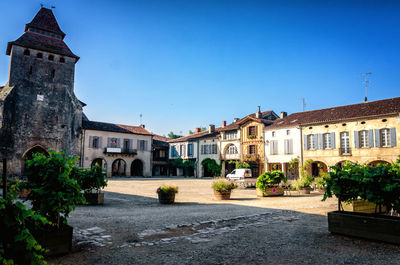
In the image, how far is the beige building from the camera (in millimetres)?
34781

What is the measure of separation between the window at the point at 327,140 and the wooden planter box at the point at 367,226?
22.4 meters

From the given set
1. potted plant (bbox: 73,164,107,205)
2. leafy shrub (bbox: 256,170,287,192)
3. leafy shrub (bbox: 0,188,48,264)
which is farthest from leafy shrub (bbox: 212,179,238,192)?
leafy shrub (bbox: 0,188,48,264)

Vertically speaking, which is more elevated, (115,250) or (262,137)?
(262,137)

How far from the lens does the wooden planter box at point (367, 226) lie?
16.1 ft

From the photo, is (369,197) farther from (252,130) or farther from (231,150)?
(231,150)

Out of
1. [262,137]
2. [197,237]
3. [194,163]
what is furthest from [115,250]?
[194,163]

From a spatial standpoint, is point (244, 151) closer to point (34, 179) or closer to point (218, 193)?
point (218, 193)

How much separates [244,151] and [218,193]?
73.9ft

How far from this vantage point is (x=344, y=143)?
25.2 meters

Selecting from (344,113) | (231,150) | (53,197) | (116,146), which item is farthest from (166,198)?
(116,146)

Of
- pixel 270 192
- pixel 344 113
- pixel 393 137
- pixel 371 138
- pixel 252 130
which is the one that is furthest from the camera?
pixel 252 130

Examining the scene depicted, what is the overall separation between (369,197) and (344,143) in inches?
883

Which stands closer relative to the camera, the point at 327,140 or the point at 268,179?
the point at 268,179

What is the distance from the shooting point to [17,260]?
2.05 metres
